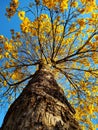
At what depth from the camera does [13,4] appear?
565cm

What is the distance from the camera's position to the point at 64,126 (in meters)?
2.15

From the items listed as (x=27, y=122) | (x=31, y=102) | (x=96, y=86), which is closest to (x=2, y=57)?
(x=96, y=86)

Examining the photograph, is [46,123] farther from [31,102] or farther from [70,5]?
[70,5]

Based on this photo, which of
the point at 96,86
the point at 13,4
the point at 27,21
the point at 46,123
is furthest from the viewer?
the point at 96,86

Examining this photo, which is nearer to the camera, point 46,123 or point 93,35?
point 46,123

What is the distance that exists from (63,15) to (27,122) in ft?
14.4

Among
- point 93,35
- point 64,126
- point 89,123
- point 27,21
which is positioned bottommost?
point 64,126

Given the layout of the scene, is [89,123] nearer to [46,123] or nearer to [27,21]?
[27,21]

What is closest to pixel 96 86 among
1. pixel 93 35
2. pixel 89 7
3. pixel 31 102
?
pixel 93 35

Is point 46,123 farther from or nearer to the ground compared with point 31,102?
nearer to the ground

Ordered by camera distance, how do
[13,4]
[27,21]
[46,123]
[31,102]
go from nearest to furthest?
[46,123]
[31,102]
[13,4]
[27,21]

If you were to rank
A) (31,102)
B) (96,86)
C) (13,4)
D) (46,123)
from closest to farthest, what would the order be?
1. (46,123)
2. (31,102)
3. (13,4)
4. (96,86)

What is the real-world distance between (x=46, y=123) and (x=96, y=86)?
5575 mm

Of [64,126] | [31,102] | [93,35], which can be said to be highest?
[93,35]
